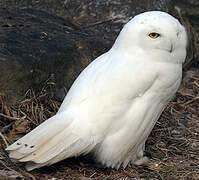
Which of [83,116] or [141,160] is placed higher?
[83,116]

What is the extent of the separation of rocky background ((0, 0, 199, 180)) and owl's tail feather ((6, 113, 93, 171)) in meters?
0.17

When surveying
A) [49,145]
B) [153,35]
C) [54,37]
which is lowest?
[49,145]

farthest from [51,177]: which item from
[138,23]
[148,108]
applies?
[138,23]

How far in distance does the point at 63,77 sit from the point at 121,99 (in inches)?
49.5

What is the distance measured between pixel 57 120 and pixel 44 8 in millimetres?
2587

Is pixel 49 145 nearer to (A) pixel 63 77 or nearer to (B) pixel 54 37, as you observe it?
(A) pixel 63 77

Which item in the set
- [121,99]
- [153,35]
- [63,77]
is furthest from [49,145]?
[63,77]

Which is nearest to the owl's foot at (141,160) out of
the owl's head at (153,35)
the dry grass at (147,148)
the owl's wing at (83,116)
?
the dry grass at (147,148)

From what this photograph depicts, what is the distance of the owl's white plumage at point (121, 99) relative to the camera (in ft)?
12.7

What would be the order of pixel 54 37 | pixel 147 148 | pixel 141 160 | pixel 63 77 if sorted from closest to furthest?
1. pixel 141 160
2. pixel 147 148
3. pixel 63 77
4. pixel 54 37

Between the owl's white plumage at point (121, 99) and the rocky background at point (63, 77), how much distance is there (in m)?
0.27

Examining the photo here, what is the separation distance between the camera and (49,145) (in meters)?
3.80

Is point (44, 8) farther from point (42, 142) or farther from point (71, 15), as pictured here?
point (42, 142)

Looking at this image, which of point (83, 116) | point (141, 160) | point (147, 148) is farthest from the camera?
point (147, 148)
